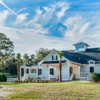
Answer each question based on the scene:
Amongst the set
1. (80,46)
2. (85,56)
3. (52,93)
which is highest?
(80,46)

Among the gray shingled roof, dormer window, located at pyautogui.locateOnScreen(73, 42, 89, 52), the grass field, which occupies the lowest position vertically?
the grass field

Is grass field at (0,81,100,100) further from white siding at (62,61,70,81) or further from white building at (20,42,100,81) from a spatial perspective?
white building at (20,42,100,81)

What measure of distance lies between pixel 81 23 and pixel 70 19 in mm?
1772

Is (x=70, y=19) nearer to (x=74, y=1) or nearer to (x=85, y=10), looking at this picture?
(x=85, y=10)

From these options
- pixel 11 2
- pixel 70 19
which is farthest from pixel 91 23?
pixel 11 2

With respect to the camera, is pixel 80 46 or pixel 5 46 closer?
pixel 80 46

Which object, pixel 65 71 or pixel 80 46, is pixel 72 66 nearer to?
pixel 65 71

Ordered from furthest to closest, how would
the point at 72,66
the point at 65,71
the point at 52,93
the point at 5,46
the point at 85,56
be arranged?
the point at 5,46 → the point at 85,56 → the point at 72,66 → the point at 65,71 → the point at 52,93

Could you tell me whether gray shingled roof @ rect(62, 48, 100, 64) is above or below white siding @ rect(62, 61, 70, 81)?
above

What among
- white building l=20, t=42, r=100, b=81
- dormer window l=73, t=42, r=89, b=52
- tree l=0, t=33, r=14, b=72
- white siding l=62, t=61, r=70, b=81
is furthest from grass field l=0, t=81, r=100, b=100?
tree l=0, t=33, r=14, b=72

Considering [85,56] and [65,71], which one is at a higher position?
[85,56]

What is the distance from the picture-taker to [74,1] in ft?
56.3

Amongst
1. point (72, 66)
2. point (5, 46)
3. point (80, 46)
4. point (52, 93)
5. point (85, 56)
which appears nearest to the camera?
point (52, 93)

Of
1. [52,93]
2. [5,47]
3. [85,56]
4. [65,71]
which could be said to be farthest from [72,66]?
[5,47]
